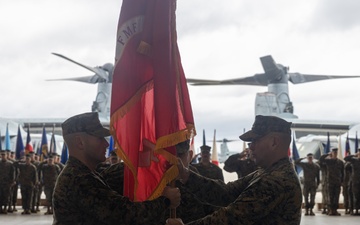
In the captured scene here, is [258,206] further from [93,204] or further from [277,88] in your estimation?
[277,88]

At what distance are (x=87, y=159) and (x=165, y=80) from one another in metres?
0.61

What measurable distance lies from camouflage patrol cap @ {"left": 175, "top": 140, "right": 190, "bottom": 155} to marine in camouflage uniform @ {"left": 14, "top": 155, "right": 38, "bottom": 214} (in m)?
11.0

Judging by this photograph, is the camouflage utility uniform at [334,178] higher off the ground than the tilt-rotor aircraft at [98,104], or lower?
lower

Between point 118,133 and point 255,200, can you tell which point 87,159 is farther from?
point 255,200

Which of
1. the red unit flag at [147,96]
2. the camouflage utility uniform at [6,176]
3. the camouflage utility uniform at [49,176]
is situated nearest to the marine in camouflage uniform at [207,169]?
the camouflage utility uniform at [49,176]

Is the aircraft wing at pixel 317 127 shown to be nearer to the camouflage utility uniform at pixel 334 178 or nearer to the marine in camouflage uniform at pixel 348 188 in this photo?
the marine in camouflage uniform at pixel 348 188

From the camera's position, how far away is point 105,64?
141 feet

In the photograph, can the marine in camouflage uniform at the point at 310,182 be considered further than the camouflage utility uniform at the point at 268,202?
Yes

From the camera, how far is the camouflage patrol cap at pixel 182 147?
3.20m

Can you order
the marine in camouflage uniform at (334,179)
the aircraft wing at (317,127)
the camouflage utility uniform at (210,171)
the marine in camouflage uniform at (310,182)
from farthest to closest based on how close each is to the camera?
the aircraft wing at (317,127) < the marine in camouflage uniform at (310,182) < the marine in camouflage uniform at (334,179) < the camouflage utility uniform at (210,171)

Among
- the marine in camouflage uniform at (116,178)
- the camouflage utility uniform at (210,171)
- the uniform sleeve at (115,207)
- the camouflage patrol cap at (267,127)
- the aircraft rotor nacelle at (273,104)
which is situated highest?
the aircraft rotor nacelle at (273,104)

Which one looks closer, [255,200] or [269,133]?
[255,200]

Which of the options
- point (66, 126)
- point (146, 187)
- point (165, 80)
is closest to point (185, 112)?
point (165, 80)

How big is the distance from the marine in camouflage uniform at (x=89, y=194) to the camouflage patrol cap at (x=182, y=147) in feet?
1.05
